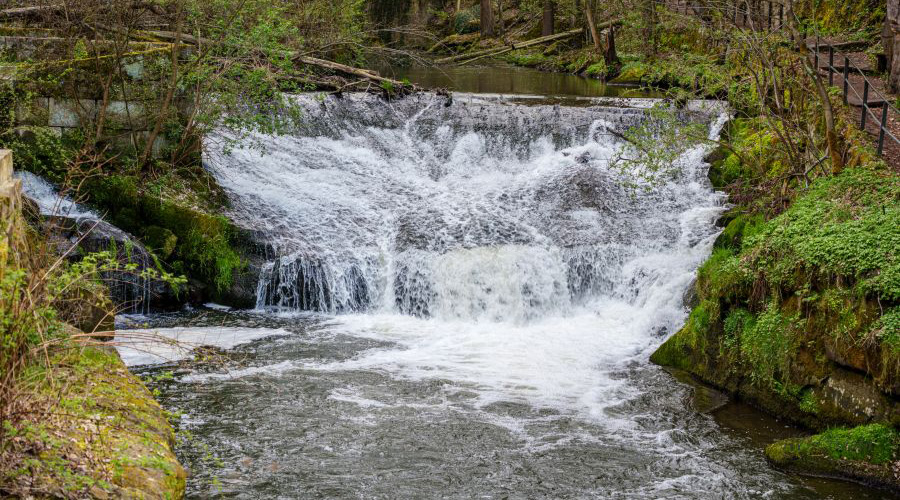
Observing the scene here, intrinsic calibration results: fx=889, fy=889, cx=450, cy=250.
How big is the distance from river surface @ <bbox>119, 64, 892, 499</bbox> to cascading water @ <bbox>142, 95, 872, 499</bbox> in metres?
0.03

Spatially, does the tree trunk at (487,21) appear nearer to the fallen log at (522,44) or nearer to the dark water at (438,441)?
the fallen log at (522,44)

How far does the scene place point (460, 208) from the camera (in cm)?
1513

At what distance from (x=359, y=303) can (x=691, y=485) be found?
6837mm

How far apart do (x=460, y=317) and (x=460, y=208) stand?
275 centimetres

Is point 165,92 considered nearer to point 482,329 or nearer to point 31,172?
point 31,172

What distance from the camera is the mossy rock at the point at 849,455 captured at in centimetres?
748

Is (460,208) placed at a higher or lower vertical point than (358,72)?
lower

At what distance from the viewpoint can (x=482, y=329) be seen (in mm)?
12539

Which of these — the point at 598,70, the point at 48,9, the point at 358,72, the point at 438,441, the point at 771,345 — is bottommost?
the point at 438,441

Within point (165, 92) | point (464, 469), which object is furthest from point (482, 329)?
point (165, 92)

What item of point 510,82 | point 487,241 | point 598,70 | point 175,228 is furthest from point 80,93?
point 598,70

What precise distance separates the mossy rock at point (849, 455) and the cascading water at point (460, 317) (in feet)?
0.81

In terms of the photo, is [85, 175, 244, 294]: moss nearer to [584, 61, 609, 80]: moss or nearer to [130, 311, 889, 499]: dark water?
[130, 311, 889, 499]: dark water

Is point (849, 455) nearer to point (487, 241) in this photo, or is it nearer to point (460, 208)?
point (487, 241)
